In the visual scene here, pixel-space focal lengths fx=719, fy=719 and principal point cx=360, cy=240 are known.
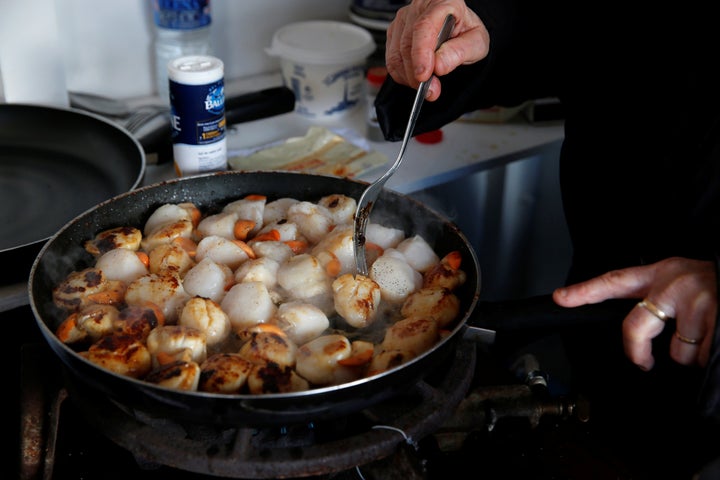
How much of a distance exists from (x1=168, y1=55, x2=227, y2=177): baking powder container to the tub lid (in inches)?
14.8

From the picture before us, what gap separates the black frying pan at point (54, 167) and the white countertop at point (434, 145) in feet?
0.41

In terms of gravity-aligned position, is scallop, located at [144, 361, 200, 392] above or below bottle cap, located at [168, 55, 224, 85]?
below

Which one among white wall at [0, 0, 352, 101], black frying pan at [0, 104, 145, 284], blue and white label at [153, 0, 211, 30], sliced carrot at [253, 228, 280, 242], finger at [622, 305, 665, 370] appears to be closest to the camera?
finger at [622, 305, 665, 370]

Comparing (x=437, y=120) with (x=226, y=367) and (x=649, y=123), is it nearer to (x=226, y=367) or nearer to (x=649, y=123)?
(x=649, y=123)

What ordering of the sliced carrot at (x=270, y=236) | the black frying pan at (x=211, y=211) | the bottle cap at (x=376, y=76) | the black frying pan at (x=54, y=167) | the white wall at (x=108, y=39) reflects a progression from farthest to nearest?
the bottle cap at (x=376, y=76), the white wall at (x=108, y=39), the black frying pan at (x=54, y=167), the sliced carrot at (x=270, y=236), the black frying pan at (x=211, y=211)

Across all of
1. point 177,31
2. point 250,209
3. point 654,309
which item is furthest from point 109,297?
point 177,31

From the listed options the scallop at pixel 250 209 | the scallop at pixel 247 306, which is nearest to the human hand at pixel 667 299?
the scallop at pixel 247 306

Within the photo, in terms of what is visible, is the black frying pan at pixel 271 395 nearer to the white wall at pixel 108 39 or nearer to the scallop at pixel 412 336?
the scallop at pixel 412 336

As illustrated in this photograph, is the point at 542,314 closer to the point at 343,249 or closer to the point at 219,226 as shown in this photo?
the point at 343,249

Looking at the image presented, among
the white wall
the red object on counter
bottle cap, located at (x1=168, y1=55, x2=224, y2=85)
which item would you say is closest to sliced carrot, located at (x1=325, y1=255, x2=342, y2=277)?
bottle cap, located at (x1=168, y1=55, x2=224, y2=85)

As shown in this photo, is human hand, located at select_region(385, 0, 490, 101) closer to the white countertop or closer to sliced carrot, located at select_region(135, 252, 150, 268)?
the white countertop

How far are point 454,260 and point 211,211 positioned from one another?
0.40 meters

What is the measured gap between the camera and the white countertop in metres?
1.47

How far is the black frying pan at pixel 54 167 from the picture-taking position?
1.17 m
